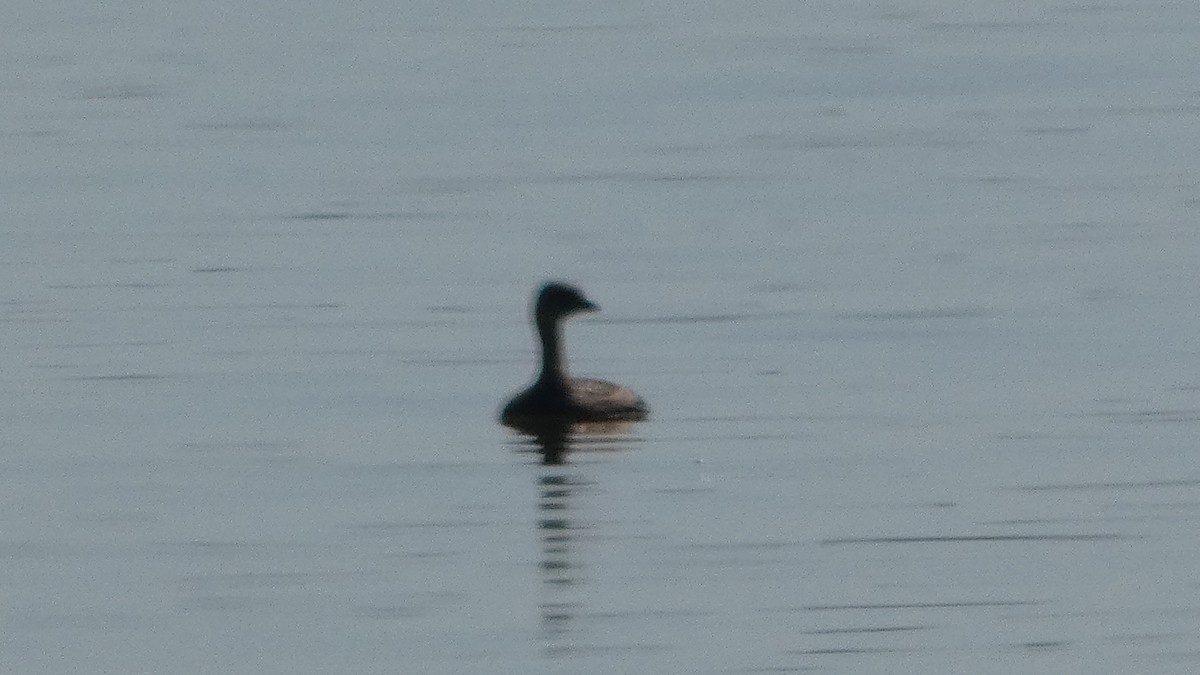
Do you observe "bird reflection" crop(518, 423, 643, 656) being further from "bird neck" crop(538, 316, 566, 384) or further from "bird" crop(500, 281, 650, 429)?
"bird neck" crop(538, 316, 566, 384)

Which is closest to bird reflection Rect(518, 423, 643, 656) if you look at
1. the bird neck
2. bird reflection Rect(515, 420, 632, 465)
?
bird reflection Rect(515, 420, 632, 465)

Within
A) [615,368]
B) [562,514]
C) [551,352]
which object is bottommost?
[615,368]

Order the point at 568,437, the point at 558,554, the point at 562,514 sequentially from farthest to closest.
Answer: the point at 568,437 < the point at 562,514 < the point at 558,554

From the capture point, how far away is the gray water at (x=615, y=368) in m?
16.5

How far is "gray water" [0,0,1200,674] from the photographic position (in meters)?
16.5

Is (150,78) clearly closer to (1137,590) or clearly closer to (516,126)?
(516,126)

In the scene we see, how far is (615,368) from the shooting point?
24312 millimetres

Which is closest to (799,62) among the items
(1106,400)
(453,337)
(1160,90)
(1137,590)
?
(1160,90)

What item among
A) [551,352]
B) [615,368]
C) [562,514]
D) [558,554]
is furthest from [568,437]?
[558,554]

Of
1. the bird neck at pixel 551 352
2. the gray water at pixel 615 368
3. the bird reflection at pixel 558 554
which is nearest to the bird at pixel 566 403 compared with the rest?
the bird neck at pixel 551 352

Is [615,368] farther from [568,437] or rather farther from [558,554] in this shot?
[558,554]

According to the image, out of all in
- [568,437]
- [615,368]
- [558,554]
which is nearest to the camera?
[558,554]

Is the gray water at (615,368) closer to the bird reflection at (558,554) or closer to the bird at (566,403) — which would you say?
the bird reflection at (558,554)

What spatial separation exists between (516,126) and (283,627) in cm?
2345
